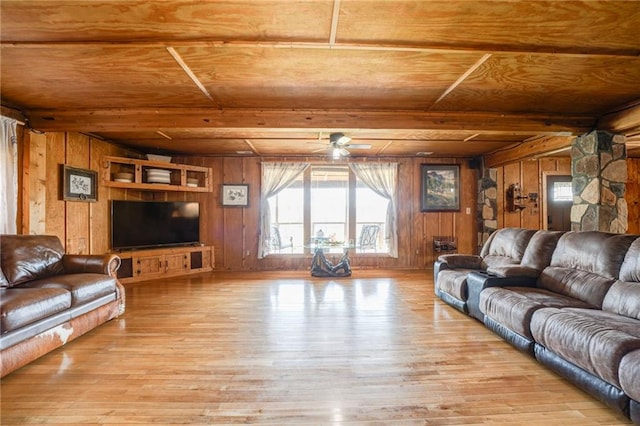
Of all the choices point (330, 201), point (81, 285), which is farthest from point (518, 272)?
point (81, 285)

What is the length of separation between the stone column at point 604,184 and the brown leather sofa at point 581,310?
3.95 feet

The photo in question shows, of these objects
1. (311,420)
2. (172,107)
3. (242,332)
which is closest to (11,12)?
(172,107)

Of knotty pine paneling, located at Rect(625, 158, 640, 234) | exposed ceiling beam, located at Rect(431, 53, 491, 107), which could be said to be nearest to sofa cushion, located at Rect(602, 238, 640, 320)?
exposed ceiling beam, located at Rect(431, 53, 491, 107)

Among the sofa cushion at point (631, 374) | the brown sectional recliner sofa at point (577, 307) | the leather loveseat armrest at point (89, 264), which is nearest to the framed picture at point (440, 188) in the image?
the brown sectional recliner sofa at point (577, 307)

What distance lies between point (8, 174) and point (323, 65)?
3810 mm

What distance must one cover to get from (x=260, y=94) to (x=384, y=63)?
4.62 feet

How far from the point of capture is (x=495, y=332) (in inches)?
113

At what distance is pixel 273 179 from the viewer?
251 inches

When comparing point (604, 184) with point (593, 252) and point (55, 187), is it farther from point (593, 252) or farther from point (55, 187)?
point (55, 187)

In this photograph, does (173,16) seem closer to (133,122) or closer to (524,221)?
(133,122)

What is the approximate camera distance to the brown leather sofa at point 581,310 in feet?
5.59

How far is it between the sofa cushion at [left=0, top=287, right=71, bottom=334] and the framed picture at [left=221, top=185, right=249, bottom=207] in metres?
3.81

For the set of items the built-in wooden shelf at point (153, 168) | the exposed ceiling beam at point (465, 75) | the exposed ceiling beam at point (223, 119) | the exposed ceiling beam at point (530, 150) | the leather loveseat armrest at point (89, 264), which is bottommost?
the leather loveseat armrest at point (89, 264)

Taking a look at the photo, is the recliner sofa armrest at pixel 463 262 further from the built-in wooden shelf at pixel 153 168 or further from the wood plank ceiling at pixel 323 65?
the built-in wooden shelf at pixel 153 168
